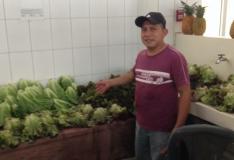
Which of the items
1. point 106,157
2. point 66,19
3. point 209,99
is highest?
point 66,19

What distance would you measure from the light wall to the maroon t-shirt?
2.40 feet

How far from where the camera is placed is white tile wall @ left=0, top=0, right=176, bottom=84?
86.0 inches

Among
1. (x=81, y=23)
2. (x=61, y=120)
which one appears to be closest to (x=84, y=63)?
(x=81, y=23)

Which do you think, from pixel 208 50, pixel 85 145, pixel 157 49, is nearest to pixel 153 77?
pixel 157 49

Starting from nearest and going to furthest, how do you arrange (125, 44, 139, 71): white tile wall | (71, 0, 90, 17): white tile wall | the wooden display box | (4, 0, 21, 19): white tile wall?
1. the wooden display box
2. (4, 0, 21, 19): white tile wall
3. (71, 0, 90, 17): white tile wall
4. (125, 44, 139, 71): white tile wall

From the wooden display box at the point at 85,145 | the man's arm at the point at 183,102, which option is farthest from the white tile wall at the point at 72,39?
the man's arm at the point at 183,102

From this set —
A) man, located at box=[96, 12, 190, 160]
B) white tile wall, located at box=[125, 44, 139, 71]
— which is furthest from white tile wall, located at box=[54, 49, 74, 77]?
man, located at box=[96, 12, 190, 160]

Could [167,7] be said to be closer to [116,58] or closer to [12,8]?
[116,58]

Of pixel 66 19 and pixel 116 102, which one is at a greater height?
pixel 66 19

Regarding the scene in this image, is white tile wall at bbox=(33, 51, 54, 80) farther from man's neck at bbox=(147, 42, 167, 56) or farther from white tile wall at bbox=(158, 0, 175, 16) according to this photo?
white tile wall at bbox=(158, 0, 175, 16)

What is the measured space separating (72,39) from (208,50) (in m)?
1.19

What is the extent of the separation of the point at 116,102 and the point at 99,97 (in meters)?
0.15

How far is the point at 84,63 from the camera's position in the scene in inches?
98.7

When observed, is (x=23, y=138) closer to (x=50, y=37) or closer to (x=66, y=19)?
(x=50, y=37)
